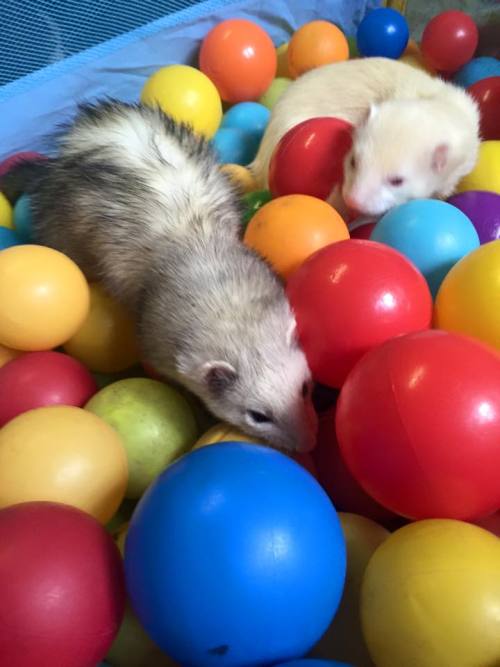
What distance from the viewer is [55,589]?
772 mm

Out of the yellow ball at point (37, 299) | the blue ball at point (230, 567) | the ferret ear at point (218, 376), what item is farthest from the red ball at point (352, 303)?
the yellow ball at point (37, 299)

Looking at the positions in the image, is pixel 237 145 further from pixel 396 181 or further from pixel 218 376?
pixel 218 376

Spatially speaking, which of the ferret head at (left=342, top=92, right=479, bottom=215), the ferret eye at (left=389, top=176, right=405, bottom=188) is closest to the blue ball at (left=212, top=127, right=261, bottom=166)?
the ferret head at (left=342, top=92, right=479, bottom=215)

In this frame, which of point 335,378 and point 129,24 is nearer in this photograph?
point 335,378

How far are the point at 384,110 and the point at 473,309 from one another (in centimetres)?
88

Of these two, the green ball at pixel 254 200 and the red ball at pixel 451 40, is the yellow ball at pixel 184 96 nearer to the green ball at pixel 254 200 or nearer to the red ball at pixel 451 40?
the green ball at pixel 254 200

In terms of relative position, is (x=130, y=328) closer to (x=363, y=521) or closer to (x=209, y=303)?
(x=209, y=303)

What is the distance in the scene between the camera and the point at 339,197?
1796mm

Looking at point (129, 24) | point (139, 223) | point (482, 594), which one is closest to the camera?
→ point (482, 594)

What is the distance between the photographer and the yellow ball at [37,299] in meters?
1.30

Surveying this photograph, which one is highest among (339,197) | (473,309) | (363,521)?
(473,309)

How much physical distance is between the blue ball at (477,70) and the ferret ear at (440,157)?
0.99m

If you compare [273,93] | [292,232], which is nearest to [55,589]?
[292,232]

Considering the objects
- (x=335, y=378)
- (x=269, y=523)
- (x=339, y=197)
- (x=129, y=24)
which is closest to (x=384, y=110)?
(x=339, y=197)
